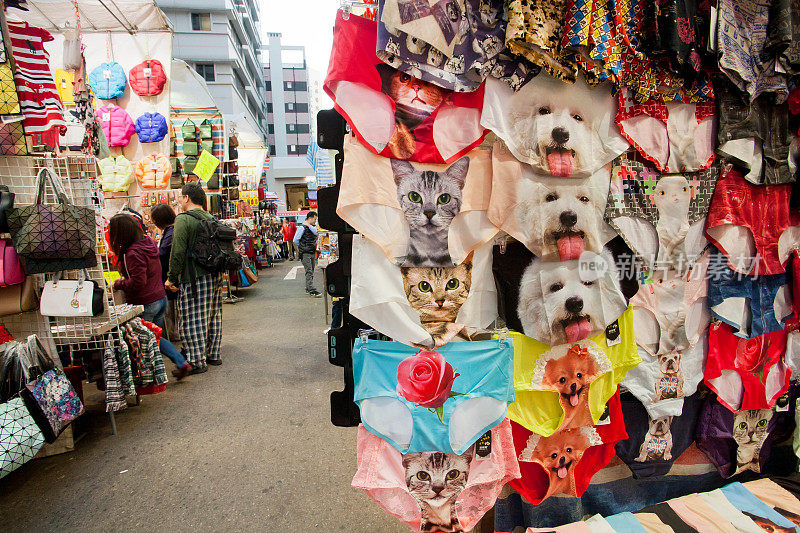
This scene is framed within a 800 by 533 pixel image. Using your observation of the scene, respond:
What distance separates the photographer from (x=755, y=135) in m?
1.68

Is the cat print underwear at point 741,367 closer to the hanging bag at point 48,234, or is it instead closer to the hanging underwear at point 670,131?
the hanging underwear at point 670,131

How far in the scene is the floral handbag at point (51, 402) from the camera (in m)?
2.33

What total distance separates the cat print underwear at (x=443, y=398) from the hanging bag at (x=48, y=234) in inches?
79.4

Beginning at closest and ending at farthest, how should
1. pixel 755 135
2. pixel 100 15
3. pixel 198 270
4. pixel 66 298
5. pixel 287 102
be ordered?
pixel 755 135, pixel 66 298, pixel 198 270, pixel 100 15, pixel 287 102

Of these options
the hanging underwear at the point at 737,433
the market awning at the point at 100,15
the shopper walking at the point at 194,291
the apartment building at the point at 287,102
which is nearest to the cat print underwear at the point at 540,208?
the hanging underwear at the point at 737,433

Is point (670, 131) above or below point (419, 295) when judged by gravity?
above

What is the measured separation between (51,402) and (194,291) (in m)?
1.76

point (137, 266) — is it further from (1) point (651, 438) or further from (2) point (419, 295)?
(1) point (651, 438)

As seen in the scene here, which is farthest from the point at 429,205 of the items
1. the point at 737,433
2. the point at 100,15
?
the point at 100,15

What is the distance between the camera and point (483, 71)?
4.36 ft

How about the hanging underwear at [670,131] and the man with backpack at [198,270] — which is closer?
the hanging underwear at [670,131]

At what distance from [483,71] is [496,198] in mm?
→ 419

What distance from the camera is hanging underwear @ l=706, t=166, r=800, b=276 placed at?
170 cm

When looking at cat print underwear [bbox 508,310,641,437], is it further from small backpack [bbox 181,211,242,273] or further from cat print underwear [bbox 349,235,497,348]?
small backpack [bbox 181,211,242,273]
